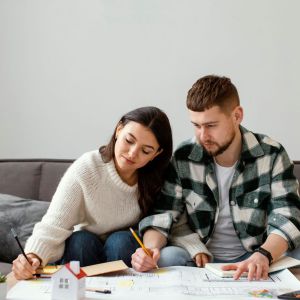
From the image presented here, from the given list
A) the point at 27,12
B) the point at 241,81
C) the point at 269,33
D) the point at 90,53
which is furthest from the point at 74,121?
the point at 269,33

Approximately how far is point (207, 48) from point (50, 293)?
59.6 inches

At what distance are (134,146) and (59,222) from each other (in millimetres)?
318

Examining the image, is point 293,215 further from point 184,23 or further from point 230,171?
point 184,23

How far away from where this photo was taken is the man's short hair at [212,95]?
1.63m

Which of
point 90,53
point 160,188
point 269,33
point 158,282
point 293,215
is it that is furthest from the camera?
point 90,53

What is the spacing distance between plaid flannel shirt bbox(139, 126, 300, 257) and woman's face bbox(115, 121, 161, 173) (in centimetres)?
17

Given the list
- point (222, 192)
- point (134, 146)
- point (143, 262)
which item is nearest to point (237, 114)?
point (222, 192)

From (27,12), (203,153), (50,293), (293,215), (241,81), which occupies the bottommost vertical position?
(50,293)

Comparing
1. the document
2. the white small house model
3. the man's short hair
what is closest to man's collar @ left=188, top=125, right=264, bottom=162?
the man's short hair

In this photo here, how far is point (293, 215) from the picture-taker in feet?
5.27

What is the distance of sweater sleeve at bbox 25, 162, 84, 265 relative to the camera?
1.49 metres

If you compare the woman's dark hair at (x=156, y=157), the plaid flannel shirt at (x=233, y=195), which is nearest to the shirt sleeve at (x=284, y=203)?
the plaid flannel shirt at (x=233, y=195)

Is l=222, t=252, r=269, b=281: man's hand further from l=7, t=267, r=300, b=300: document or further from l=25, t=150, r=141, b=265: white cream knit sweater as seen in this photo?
l=25, t=150, r=141, b=265: white cream knit sweater

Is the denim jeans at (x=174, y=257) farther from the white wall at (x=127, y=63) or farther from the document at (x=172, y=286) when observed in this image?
the white wall at (x=127, y=63)
